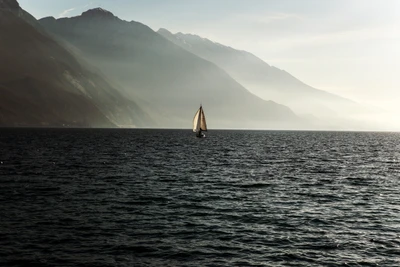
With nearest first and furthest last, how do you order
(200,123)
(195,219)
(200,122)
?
(195,219), (200,122), (200,123)

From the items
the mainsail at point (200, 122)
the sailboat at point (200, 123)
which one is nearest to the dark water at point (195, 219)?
the sailboat at point (200, 123)

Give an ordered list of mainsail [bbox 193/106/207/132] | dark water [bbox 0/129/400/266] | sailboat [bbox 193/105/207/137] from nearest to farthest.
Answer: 1. dark water [bbox 0/129/400/266]
2. sailboat [bbox 193/105/207/137]
3. mainsail [bbox 193/106/207/132]

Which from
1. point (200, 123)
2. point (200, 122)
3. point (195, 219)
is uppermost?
point (200, 122)

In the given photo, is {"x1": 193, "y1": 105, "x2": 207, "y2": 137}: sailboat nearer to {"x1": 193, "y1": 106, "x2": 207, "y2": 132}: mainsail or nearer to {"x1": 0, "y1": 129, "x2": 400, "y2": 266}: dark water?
{"x1": 193, "y1": 106, "x2": 207, "y2": 132}: mainsail

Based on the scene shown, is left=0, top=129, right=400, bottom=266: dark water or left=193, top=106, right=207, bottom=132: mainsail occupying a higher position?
left=193, top=106, right=207, bottom=132: mainsail

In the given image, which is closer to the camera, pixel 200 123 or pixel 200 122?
pixel 200 122

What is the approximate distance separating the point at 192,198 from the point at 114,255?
18.7 meters

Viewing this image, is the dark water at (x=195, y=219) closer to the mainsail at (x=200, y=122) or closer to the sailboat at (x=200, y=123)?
the sailboat at (x=200, y=123)

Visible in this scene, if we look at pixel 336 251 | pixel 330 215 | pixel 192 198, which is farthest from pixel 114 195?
pixel 336 251

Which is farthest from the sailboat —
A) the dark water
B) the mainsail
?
the dark water

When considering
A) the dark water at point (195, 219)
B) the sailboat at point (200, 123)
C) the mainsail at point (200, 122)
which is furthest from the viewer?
the mainsail at point (200, 122)

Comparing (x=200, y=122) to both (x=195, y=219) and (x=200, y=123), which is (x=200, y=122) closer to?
(x=200, y=123)

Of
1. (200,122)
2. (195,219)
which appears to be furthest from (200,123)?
(195,219)

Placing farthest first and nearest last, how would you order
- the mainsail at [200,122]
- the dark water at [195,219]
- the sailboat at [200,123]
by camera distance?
the mainsail at [200,122], the sailboat at [200,123], the dark water at [195,219]
